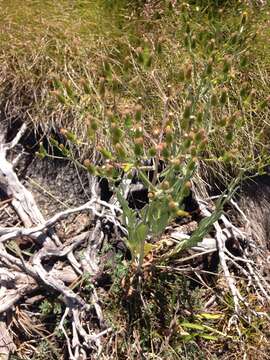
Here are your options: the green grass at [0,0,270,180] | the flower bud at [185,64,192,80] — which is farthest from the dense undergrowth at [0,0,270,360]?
the flower bud at [185,64,192,80]

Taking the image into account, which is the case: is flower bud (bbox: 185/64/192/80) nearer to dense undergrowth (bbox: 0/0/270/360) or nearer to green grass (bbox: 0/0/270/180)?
dense undergrowth (bbox: 0/0/270/360)

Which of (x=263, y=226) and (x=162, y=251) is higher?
(x=162, y=251)

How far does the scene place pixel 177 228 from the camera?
2271 millimetres

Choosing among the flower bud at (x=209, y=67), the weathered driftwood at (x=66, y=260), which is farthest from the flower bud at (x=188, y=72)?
the weathered driftwood at (x=66, y=260)

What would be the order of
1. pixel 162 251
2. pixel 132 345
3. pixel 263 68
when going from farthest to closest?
1. pixel 263 68
2. pixel 162 251
3. pixel 132 345

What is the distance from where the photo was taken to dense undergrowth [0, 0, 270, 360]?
1982 mm

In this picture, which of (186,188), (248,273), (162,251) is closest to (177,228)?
(162,251)

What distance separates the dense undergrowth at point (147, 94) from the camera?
6.50ft

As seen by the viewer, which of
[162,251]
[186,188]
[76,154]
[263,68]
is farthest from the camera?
[263,68]

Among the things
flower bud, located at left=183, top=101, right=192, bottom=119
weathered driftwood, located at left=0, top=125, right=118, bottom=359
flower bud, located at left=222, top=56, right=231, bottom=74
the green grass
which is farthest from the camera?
the green grass

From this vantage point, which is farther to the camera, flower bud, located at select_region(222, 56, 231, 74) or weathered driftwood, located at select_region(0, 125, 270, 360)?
weathered driftwood, located at select_region(0, 125, 270, 360)

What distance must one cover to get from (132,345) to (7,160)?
956 millimetres

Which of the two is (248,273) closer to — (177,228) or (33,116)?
(177,228)

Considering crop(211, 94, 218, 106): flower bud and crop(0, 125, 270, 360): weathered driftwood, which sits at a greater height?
crop(211, 94, 218, 106): flower bud
